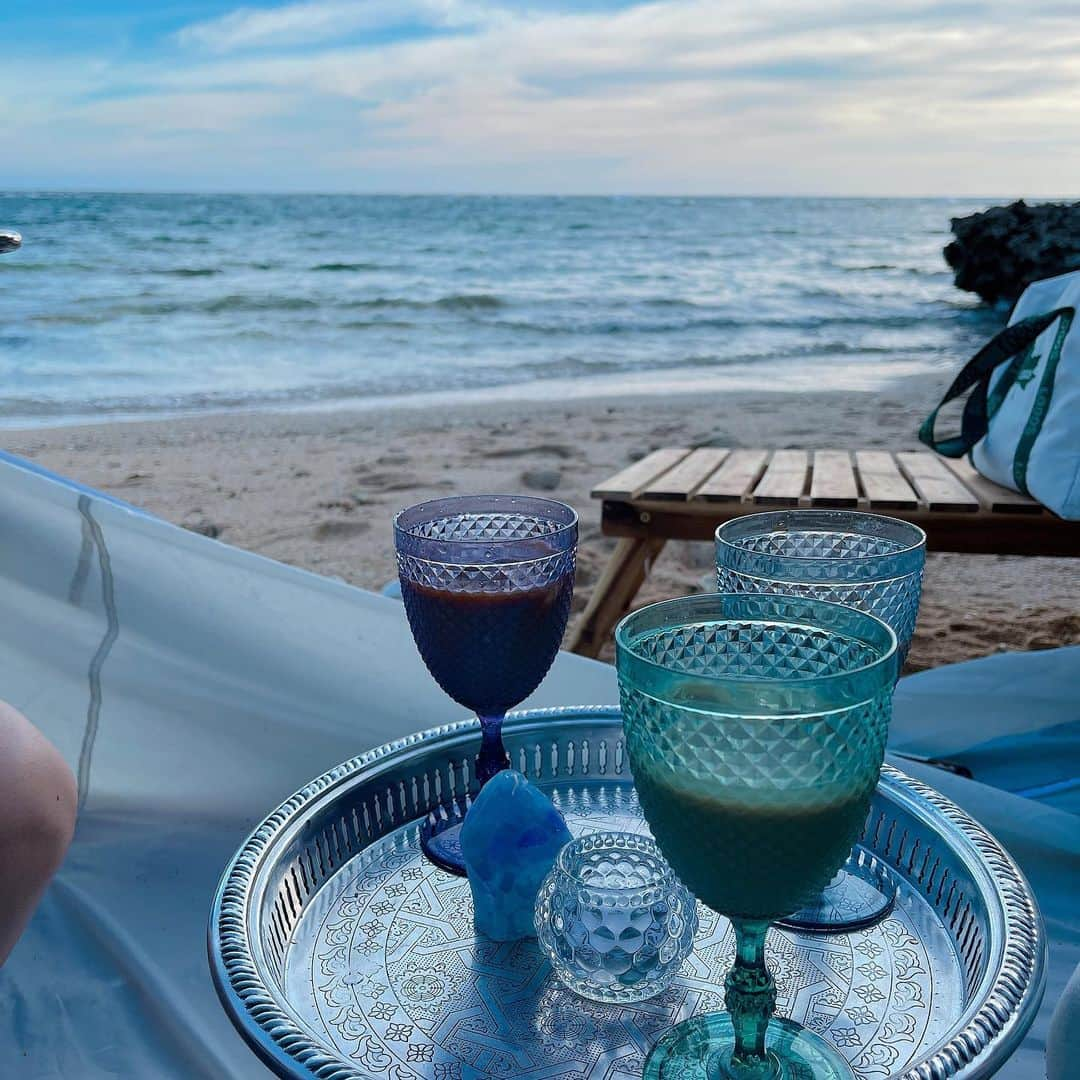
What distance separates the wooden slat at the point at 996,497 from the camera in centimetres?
226

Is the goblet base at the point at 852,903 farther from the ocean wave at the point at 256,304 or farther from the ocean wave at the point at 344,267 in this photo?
the ocean wave at the point at 344,267

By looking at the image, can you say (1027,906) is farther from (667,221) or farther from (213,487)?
(667,221)

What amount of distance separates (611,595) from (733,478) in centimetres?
41

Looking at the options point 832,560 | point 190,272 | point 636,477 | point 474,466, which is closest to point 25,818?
point 832,560

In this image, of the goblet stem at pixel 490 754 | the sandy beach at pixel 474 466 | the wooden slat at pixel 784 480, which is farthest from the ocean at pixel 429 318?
the goblet stem at pixel 490 754

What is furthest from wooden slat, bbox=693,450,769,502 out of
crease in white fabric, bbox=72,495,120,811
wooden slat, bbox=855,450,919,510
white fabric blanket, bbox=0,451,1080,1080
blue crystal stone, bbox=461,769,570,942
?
blue crystal stone, bbox=461,769,570,942

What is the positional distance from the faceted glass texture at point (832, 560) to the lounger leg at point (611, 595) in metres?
1.53

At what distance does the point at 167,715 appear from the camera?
5.12 ft

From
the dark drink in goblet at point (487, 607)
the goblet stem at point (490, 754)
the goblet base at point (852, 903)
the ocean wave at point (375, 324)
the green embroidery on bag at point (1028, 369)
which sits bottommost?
the ocean wave at point (375, 324)

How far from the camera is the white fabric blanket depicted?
1.23m

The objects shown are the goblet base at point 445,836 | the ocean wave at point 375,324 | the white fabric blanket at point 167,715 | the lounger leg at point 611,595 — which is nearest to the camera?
the goblet base at point 445,836

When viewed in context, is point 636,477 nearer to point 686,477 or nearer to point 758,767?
point 686,477

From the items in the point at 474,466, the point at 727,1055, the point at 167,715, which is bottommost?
the point at 474,466

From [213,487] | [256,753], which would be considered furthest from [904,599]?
[213,487]
